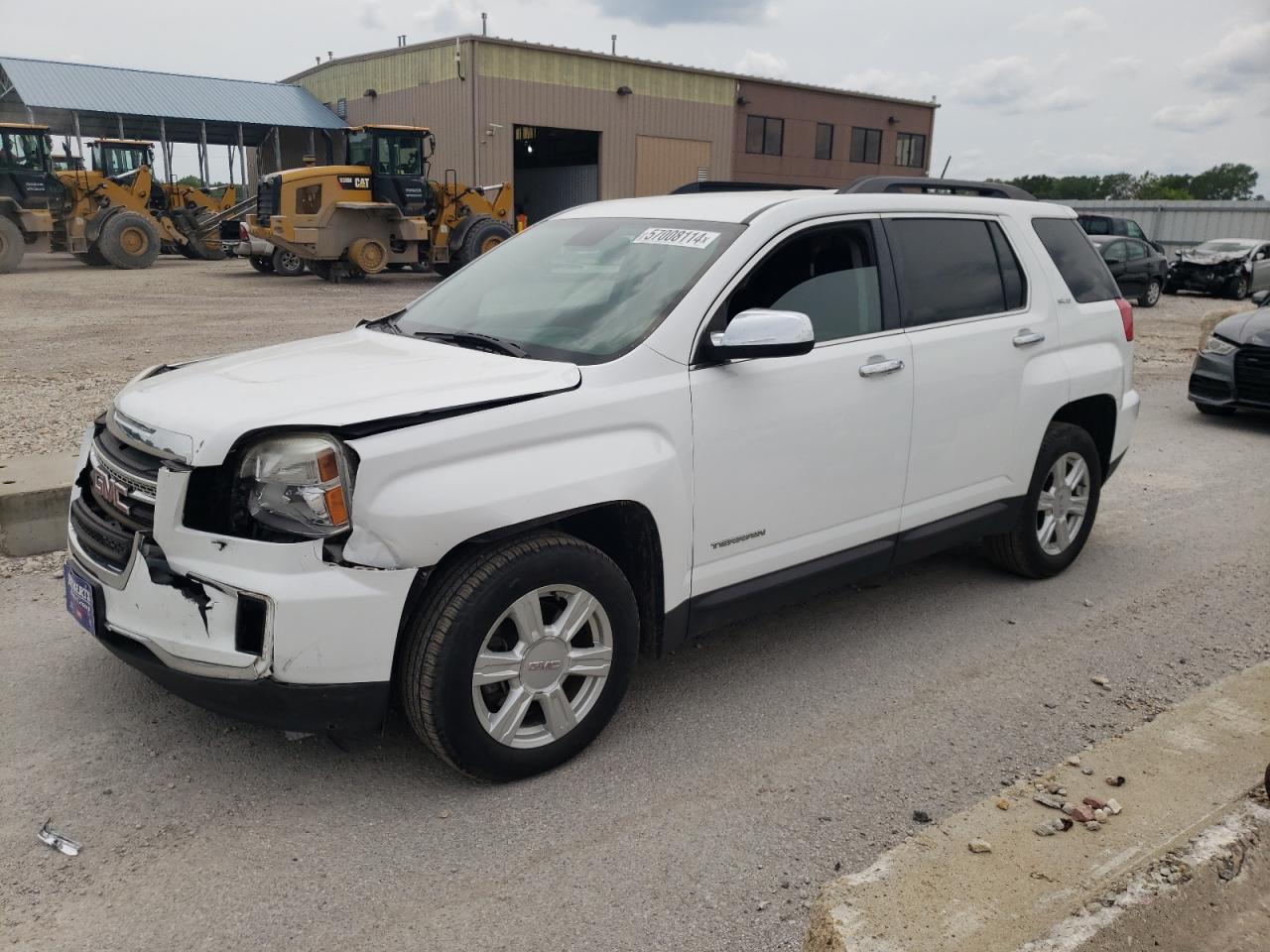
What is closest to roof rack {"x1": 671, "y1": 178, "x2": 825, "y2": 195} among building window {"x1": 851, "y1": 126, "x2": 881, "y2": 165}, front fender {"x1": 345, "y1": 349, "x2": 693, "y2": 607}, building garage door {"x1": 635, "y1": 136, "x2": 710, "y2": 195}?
front fender {"x1": 345, "y1": 349, "x2": 693, "y2": 607}

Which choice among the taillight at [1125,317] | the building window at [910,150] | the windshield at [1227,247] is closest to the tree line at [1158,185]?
the building window at [910,150]

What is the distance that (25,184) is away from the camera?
74.2ft

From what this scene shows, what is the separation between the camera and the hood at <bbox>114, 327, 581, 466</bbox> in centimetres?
296

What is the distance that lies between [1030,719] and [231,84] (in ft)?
147

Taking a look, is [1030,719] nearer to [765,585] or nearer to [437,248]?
[765,585]

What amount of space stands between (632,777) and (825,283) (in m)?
2.03

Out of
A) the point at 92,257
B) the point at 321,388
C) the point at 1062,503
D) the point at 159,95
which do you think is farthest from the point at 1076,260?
the point at 159,95

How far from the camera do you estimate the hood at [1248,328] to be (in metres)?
9.23

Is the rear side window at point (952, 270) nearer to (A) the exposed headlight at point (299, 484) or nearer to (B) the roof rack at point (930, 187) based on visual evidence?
(B) the roof rack at point (930, 187)

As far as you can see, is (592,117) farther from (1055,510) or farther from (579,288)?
(579,288)

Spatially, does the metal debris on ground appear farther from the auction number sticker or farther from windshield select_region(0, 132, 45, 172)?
windshield select_region(0, 132, 45, 172)

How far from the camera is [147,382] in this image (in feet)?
11.7

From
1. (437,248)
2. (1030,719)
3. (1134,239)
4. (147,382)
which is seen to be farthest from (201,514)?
(1134,239)

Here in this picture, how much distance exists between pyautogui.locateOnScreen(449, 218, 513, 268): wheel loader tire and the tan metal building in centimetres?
1257
